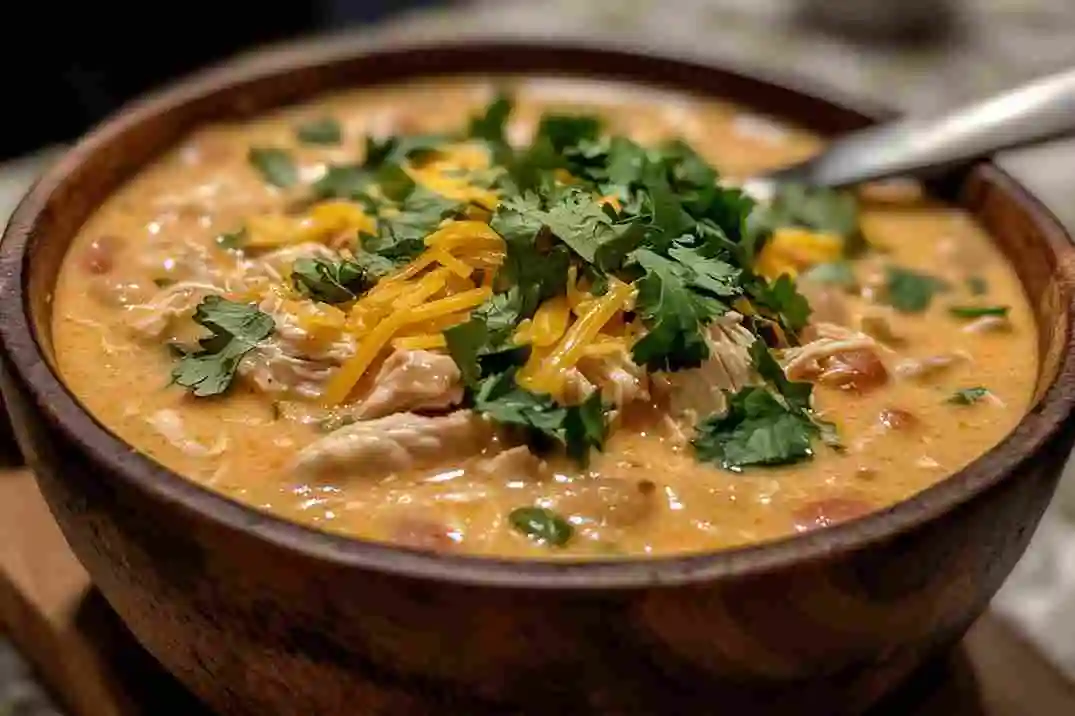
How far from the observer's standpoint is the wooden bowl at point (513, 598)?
851 millimetres

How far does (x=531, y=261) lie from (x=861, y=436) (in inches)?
12.4

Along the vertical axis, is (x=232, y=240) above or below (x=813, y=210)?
below

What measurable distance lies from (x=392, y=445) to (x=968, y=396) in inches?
20.4

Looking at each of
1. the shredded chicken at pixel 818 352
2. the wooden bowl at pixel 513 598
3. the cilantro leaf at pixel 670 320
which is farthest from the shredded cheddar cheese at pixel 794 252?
the wooden bowl at pixel 513 598

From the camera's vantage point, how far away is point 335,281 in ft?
3.94

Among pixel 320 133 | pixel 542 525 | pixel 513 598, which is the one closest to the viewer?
pixel 513 598

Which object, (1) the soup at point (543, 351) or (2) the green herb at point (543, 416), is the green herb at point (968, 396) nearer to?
(1) the soup at point (543, 351)

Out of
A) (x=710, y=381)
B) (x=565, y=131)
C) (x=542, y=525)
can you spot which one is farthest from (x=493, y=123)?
(x=542, y=525)

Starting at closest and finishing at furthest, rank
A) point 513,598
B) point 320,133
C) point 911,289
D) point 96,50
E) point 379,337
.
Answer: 1. point 513,598
2. point 379,337
3. point 911,289
4. point 320,133
5. point 96,50

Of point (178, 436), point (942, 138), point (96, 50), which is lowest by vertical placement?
point (96, 50)

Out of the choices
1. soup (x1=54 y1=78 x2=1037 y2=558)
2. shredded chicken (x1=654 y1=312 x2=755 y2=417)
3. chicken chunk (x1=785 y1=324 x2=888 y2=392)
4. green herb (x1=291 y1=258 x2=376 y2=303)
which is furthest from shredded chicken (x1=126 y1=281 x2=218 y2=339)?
chicken chunk (x1=785 y1=324 x2=888 y2=392)

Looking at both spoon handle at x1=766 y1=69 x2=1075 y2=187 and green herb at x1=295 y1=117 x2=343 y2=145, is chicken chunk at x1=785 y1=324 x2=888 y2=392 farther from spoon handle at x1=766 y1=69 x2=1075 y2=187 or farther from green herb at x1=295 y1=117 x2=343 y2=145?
green herb at x1=295 y1=117 x2=343 y2=145

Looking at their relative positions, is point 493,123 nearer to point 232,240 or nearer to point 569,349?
point 232,240

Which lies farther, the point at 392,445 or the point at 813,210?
the point at 813,210
